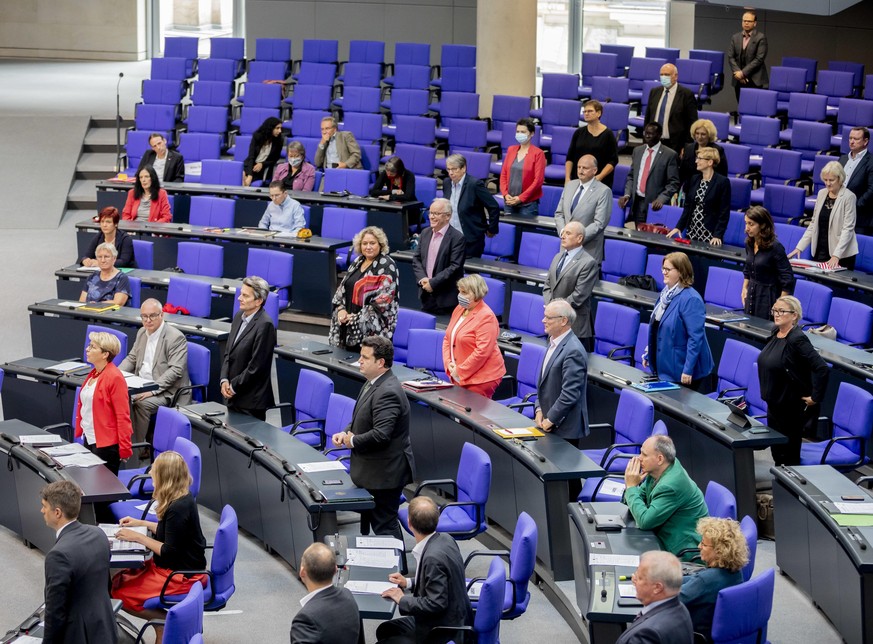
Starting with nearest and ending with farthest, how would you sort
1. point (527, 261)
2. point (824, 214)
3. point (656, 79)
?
point (824, 214), point (527, 261), point (656, 79)

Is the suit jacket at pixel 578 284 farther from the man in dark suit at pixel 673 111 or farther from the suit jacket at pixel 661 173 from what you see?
the man in dark suit at pixel 673 111

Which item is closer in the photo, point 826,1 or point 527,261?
point 527,261

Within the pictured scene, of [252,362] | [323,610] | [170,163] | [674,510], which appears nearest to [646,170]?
[252,362]

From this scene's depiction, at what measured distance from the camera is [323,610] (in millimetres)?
5109

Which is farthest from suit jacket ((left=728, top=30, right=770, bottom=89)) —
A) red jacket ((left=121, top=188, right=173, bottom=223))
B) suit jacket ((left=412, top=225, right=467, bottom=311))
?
red jacket ((left=121, top=188, right=173, bottom=223))

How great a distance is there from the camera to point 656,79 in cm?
1712

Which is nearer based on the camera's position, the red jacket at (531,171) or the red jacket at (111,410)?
the red jacket at (111,410)

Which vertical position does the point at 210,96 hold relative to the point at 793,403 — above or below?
above

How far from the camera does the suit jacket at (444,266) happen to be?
9.90 meters

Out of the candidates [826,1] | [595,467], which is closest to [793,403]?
[595,467]

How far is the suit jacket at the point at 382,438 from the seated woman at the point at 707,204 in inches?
195

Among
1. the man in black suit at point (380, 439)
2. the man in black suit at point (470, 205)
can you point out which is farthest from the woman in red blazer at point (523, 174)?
the man in black suit at point (380, 439)

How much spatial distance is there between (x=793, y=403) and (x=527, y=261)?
4199 millimetres

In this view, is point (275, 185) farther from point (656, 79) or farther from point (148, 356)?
point (656, 79)
